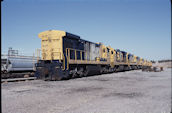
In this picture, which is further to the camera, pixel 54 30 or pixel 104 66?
pixel 104 66

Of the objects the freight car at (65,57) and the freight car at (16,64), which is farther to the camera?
the freight car at (16,64)

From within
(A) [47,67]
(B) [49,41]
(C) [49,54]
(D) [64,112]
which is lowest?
(D) [64,112]

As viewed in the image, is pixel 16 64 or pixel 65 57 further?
pixel 16 64

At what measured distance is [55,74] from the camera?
12.6m

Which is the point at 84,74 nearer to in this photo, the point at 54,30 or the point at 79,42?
the point at 79,42

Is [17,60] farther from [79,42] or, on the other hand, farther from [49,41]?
[79,42]

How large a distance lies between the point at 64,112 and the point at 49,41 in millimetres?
10979

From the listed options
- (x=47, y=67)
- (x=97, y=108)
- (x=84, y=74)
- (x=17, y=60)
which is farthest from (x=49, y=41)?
(x=97, y=108)

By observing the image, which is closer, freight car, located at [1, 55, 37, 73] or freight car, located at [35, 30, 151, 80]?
freight car, located at [35, 30, 151, 80]

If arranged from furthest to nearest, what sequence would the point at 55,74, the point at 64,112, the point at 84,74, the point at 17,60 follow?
the point at 17,60, the point at 84,74, the point at 55,74, the point at 64,112

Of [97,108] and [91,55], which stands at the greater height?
[91,55]

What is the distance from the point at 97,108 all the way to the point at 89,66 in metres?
12.1

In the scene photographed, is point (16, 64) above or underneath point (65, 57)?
underneath

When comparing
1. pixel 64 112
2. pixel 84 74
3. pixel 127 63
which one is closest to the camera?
pixel 64 112
